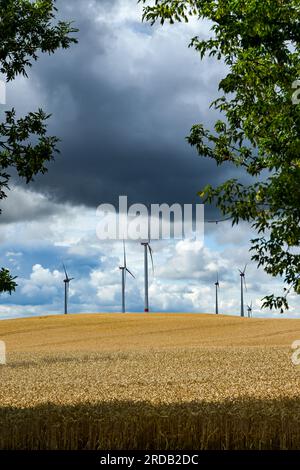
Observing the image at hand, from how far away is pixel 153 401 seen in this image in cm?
1791

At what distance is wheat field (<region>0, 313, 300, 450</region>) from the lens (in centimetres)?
1255

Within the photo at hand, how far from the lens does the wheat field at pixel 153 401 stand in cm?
1255

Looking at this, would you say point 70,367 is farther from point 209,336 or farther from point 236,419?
point 209,336

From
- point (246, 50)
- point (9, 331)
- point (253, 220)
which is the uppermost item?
point (246, 50)

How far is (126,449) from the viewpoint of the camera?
12.2 meters

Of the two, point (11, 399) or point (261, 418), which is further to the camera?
point (11, 399)

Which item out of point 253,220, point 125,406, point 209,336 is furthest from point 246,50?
point 209,336

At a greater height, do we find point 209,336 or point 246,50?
point 246,50

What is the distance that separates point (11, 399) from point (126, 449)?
9030 millimetres

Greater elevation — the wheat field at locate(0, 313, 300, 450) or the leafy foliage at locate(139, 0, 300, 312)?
the leafy foliage at locate(139, 0, 300, 312)

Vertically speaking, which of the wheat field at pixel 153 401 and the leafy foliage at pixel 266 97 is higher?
the leafy foliage at pixel 266 97
